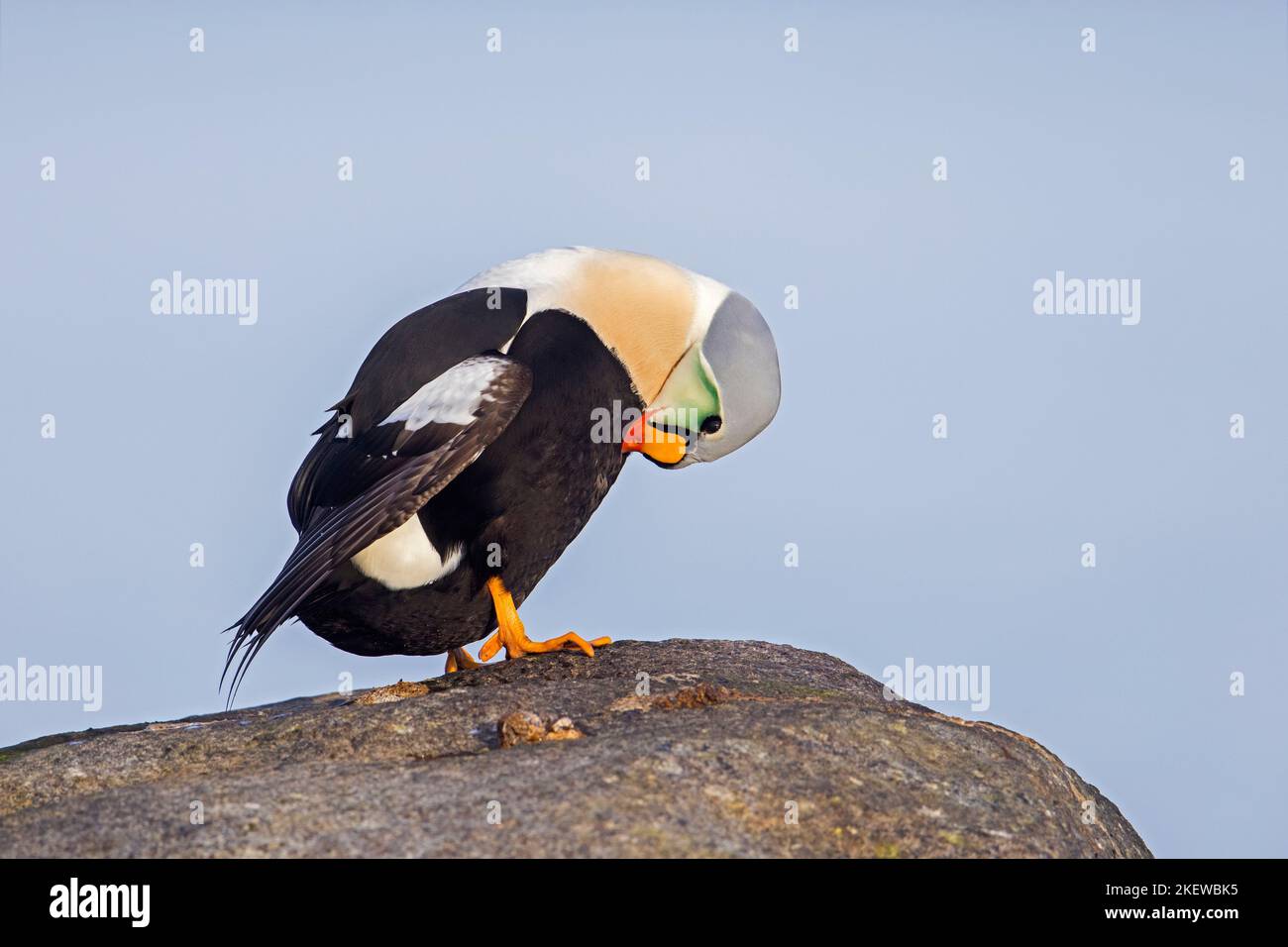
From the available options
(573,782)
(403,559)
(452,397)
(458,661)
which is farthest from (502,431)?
(573,782)

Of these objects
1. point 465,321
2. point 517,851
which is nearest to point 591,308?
point 465,321

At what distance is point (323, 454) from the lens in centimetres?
825

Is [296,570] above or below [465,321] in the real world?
below

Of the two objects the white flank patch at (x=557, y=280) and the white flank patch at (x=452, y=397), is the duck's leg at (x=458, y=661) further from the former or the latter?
the white flank patch at (x=557, y=280)

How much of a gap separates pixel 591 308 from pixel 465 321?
742 millimetres

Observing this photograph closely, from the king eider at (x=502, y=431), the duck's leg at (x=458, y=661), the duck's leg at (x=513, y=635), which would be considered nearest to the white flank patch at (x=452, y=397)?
the king eider at (x=502, y=431)

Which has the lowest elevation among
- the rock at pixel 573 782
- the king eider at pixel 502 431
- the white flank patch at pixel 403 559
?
the rock at pixel 573 782

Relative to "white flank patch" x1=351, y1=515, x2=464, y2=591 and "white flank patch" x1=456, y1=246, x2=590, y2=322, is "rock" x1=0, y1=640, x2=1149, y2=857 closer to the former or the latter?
"white flank patch" x1=351, y1=515, x2=464, y2=591

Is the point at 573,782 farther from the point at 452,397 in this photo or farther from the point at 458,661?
the point at 458,661

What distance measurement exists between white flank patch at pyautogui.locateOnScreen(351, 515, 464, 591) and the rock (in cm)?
96

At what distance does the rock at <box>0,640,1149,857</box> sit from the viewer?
4.71 m

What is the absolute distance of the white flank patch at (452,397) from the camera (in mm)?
7656
